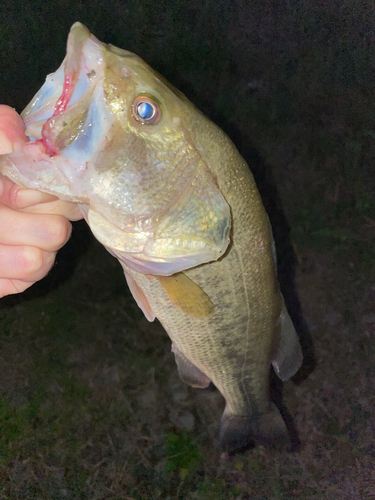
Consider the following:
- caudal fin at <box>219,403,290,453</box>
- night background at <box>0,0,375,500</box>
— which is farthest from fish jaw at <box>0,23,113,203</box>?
night background at <box>0,0,375,500</box>

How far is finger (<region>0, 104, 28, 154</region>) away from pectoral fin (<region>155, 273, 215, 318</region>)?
0.47m

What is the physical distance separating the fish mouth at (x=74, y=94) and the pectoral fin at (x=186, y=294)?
1.39ft

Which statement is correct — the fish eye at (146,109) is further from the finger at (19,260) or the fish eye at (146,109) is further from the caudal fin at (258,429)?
the caudal fin at (258,429)

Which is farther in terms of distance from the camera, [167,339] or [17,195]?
[167,339]

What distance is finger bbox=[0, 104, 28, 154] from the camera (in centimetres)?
71

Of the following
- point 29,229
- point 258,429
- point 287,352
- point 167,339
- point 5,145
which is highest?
point 5,145

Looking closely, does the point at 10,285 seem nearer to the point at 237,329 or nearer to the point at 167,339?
the point at 237,329

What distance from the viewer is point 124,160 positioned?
2.44 ft

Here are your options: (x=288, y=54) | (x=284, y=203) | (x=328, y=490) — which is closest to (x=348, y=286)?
(x=284, y=203)

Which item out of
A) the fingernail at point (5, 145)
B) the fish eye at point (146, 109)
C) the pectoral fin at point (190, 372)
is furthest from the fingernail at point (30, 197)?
the pectoral fin at point (190, 372)

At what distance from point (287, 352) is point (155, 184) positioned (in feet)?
2.87

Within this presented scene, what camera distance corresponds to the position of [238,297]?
1.04 m

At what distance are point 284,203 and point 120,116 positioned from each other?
1.54 meters

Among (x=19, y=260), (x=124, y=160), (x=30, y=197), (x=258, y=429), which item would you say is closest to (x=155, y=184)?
(x=124, y=160)
